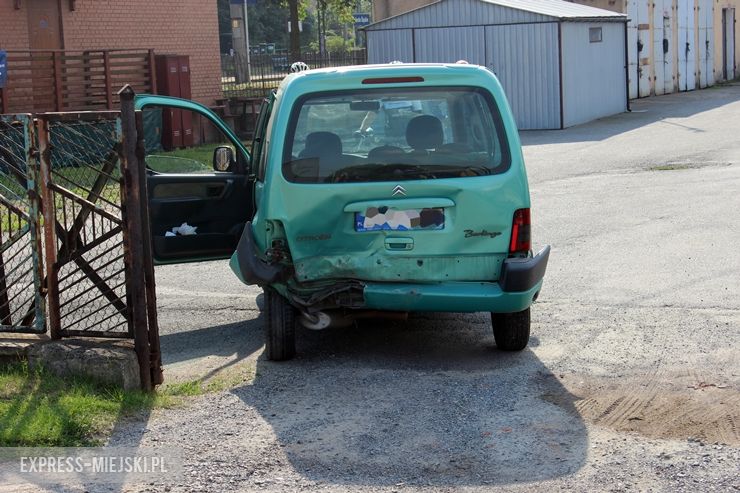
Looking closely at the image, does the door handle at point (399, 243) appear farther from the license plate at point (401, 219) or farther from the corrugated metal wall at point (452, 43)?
the corrugated metal wall at point (452, 43)

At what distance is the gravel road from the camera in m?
5.32

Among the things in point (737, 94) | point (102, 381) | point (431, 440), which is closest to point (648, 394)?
point (431, 440)

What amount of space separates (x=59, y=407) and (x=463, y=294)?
2491mm

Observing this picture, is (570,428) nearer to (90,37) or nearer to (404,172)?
(404,172)

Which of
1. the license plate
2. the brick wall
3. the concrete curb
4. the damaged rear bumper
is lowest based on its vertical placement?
the concrete curb

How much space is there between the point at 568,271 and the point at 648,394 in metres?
3.80

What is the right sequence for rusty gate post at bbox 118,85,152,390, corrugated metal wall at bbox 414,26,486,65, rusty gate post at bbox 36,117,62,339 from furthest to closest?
1. corrugated metal wall at bbox 414,26,486,65
2. rusty gate post at bbox 36,117,62,339
3. rusty gate post at bbox 118,85,152,390

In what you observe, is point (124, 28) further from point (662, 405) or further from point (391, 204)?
point (662, 405)

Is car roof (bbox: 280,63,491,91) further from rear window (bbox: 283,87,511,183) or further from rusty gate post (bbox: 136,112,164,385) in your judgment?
rusty gate post (bbox: 136,112,164,385)

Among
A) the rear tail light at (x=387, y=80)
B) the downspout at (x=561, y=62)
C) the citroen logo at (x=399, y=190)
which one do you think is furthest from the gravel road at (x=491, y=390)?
the downspout at (x=561, y=62)

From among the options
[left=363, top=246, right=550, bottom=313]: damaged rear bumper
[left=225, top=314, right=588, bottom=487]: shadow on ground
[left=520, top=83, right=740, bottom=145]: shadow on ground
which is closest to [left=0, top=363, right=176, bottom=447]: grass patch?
[left=225, top=314, right=588, bottom=487]: shadow on ground

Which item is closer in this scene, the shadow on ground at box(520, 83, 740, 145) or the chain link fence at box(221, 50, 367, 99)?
the shadow on ground at box(520, 83, 740, 145)

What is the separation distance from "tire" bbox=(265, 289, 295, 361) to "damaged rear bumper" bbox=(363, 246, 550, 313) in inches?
23.9

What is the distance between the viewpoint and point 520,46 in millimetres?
26000
